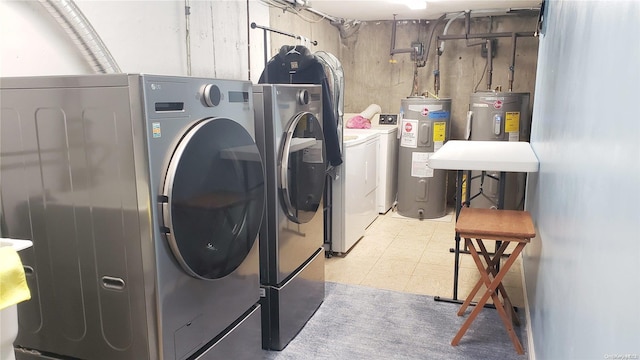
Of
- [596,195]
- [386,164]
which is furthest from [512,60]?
[596,195]

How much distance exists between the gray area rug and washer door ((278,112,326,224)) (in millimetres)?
660

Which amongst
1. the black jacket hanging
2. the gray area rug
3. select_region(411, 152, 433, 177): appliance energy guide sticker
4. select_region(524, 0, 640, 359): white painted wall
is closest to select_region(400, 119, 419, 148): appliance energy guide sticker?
select_region(411, 152, 433, 177): appliance energy guide sticker

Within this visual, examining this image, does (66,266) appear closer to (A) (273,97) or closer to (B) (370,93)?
(A) (273,97)

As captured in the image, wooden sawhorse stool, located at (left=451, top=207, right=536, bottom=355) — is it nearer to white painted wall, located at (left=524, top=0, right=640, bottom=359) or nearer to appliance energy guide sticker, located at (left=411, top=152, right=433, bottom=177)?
white painted wall, located at (left=524, top=0, right=640, bottom=359)

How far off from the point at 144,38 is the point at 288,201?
1121 millimetres

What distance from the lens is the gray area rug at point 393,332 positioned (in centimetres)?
238

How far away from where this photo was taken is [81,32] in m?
1.83

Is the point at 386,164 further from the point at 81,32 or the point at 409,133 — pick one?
the point at 81,32

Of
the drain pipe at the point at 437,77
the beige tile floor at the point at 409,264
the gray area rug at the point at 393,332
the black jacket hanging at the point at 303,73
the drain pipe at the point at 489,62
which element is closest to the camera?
A: the gray area rug at the point at 393,332

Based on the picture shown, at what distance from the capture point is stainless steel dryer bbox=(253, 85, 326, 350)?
87.3 inches

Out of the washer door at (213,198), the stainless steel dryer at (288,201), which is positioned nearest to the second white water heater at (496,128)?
the stainless steel dryer at (288,201)

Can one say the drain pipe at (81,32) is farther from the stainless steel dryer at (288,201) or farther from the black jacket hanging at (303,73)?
the black jacket hanging at (303,73)

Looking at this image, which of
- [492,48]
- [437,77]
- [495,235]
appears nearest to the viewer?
[495,235]

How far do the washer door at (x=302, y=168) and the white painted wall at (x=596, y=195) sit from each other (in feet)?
3.88
